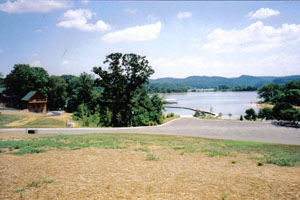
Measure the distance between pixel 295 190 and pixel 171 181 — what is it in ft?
12.4

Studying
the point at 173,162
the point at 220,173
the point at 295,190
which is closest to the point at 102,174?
the point at 173,162

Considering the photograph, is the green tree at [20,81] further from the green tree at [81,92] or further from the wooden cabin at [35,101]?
the green tree at [81,92]

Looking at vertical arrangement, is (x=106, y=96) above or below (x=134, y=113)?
above

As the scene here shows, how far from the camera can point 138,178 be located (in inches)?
284

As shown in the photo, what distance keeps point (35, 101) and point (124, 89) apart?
31.5 meters

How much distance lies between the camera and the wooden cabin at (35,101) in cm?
5634

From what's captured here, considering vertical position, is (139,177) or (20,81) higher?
(20,81)

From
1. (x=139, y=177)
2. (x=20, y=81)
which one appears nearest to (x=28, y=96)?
(x=20, y=81)

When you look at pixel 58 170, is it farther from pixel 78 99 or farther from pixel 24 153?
pixel 78 99

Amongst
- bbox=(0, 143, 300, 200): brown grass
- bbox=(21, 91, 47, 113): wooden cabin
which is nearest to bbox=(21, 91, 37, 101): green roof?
bbox=(21, 91, 47, 113): wooden cabin

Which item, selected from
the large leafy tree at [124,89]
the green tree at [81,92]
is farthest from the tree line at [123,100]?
the green tree at [81,92]

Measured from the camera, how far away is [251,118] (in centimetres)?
5112

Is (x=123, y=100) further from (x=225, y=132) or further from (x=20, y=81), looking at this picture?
(x=20, y=81)

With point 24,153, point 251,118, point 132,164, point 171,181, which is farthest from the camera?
point 251,118
